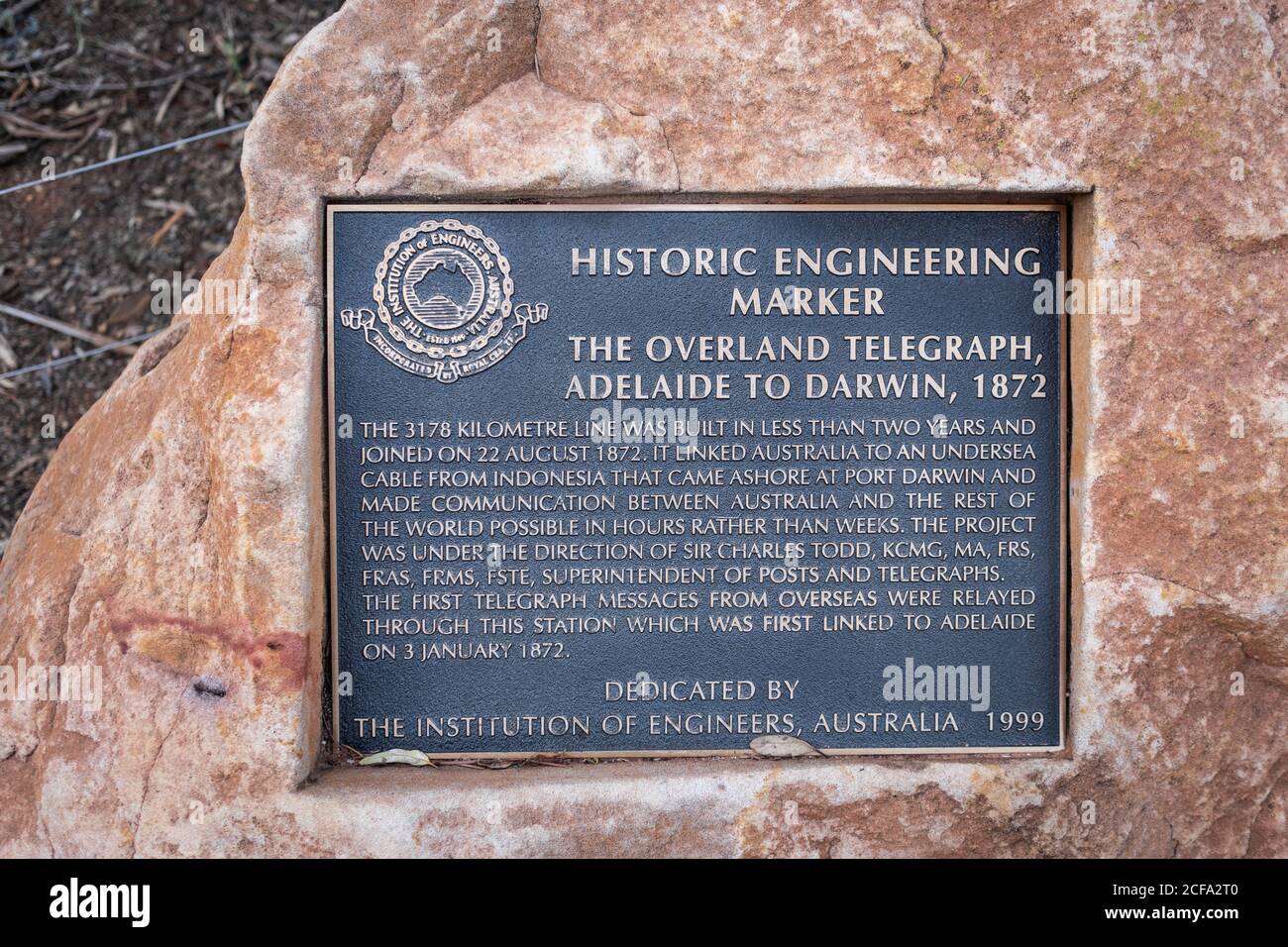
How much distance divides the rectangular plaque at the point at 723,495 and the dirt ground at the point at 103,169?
268 cm

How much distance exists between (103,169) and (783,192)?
4.03 m

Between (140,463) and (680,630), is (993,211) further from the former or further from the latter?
(140,463)

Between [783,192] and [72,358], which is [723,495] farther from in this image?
[72,358]

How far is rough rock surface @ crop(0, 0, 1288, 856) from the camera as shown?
325 cm

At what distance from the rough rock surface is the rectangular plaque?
0.14m

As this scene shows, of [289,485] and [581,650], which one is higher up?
[289,485]

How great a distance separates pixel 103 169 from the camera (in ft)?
18.4

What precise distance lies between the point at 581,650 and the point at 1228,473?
81.4 inches

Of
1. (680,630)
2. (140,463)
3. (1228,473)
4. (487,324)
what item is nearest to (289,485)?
(140,463)

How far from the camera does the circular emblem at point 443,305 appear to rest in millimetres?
3377

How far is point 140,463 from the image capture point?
340 centimetres

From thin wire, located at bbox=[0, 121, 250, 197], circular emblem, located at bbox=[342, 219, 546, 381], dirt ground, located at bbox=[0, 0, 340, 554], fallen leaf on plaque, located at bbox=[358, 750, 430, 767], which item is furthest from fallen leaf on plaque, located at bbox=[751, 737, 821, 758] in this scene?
thin wire, located at bbox=[0, 121, 250, 197]

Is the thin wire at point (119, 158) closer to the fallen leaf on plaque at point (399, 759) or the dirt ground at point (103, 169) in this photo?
the dirt ground at point (103, 169)

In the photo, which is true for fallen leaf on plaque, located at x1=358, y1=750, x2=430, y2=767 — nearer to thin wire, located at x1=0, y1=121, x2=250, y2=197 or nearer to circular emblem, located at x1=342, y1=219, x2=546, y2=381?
circular emblem, located at x1=342, y1=219, x2=546, y2=381
